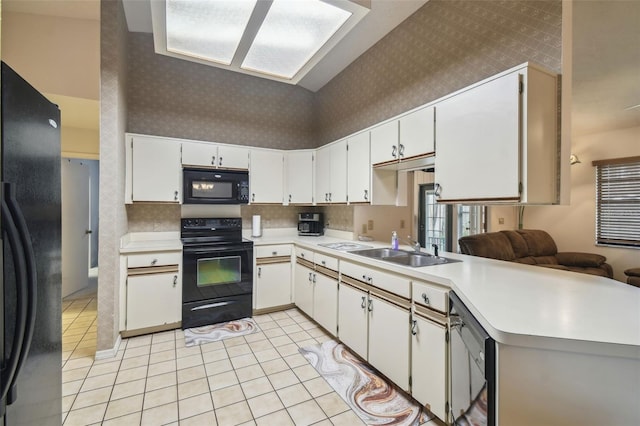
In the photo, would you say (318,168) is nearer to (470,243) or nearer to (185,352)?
(470,243)

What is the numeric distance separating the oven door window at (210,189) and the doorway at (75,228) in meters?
2.35

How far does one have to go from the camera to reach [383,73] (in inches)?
127

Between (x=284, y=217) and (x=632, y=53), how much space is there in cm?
417

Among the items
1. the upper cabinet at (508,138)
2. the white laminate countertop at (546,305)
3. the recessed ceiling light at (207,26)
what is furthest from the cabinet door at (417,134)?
the recessed ceiling light at (207,26)

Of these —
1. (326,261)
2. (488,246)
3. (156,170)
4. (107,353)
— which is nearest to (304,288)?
(326,261)

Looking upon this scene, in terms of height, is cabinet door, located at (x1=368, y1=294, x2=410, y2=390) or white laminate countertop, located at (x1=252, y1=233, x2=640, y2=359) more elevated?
white laminate countertop, located at (x1=252, y1=233, x2=640, y2=359)

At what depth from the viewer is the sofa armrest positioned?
431 centimetres

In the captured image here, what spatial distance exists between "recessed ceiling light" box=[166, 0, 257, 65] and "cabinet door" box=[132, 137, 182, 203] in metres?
1.12

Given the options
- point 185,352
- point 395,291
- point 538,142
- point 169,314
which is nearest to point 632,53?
point 538,142

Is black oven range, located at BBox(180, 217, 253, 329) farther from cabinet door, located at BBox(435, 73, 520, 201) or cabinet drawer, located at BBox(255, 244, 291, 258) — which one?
cabinet door, located at BBox(435, 73, 520, 201)

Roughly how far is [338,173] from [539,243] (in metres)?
3.75

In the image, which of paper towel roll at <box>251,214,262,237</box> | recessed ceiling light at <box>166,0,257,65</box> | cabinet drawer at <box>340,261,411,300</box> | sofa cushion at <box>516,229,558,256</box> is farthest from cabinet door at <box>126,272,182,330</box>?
sofa cushion at <box>516,229,558,256</box>

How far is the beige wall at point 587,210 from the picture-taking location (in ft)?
14.5

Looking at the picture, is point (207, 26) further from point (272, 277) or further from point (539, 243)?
point (539, 243)
